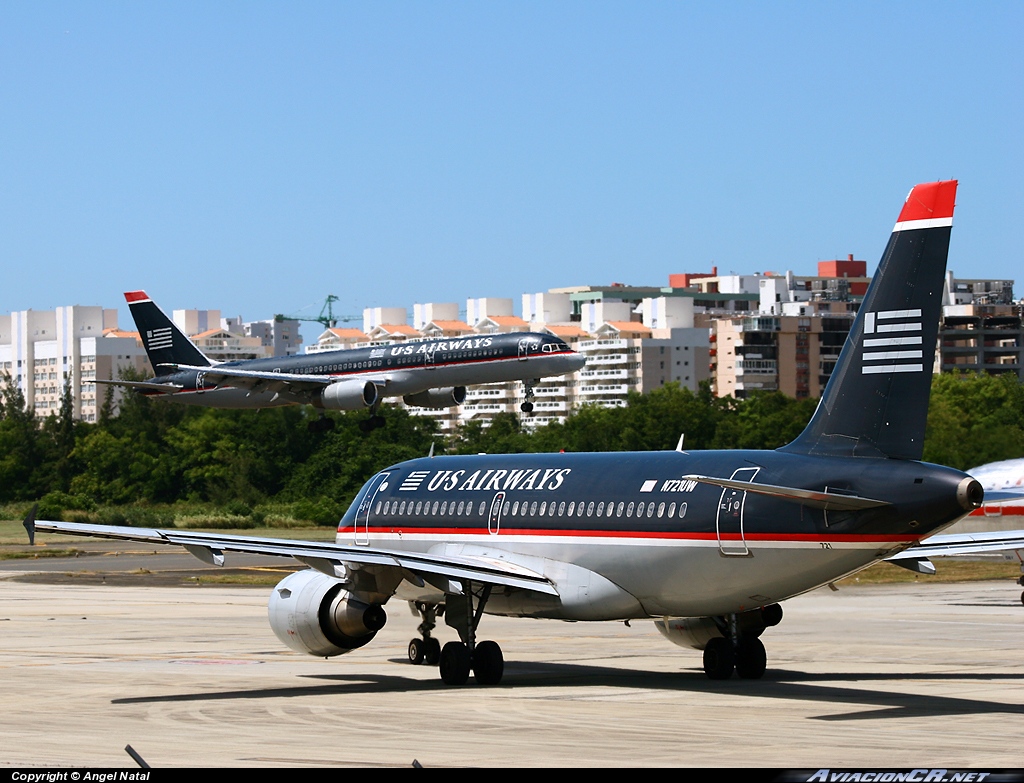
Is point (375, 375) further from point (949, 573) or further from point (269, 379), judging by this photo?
point (949, 573)

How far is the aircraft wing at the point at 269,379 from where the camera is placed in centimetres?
7881

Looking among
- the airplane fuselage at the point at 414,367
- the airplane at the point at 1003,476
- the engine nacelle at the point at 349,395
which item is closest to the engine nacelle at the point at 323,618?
the airplane at the point at 1003,476

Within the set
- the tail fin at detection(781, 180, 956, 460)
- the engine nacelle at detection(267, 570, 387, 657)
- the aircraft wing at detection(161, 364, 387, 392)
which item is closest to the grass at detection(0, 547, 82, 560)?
the aircraft wing at detection(161, 364, 387, 392)

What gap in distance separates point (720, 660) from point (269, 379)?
54819 millimetres

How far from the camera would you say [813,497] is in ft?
73.9

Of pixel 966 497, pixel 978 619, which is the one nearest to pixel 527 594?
pixel 966 497

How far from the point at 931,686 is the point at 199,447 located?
96.7m

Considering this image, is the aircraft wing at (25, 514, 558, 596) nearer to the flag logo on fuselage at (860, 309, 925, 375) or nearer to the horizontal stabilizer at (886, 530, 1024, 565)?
the flag logo on fuselage at (860, 309, 925, 375)

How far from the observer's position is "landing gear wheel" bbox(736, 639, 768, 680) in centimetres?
2717

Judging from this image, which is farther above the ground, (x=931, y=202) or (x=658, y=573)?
(x=931, y=202)

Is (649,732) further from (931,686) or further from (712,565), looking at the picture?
(931,686)

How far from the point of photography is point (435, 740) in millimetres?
19938

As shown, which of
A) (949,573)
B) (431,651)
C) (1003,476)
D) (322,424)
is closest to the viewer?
(431,651)

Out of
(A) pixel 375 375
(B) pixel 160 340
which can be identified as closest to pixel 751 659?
(A) pixel 375 375
